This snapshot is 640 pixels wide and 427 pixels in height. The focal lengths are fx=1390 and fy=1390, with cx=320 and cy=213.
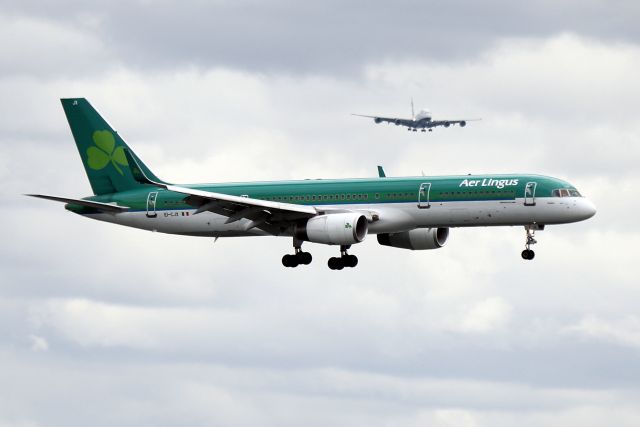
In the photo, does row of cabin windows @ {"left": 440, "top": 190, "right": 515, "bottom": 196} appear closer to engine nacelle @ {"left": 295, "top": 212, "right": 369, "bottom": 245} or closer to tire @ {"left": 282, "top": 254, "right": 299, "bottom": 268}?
engine nacelle @ {"left": 295, "top": 212, "right": 369, "bottom": 245}

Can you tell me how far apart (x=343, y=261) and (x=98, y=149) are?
21.1 m

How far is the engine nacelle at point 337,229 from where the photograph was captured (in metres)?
86.3

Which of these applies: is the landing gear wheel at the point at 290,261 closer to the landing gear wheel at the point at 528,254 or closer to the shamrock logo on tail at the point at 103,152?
the landing gear wheel at the point at 528,254

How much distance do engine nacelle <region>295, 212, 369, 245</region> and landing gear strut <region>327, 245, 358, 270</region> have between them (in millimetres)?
6223

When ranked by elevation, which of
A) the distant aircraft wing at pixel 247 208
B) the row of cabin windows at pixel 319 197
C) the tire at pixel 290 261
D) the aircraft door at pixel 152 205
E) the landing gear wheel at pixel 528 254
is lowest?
the tire at pixel 290 261

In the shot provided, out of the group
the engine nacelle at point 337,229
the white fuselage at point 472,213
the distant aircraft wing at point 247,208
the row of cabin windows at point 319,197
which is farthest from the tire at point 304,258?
the engine nacelle at point 337,229

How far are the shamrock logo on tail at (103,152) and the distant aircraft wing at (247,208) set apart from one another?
1301 cm

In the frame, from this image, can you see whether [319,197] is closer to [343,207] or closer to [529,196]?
[343,207]

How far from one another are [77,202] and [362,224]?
2148 cm

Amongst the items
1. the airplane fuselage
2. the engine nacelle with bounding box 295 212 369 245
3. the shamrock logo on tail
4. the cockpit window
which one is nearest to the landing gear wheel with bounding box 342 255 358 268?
the airplane fuselage

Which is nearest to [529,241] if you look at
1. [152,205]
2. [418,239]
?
[418,239]

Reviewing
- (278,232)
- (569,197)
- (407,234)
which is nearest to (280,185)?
(278,232)

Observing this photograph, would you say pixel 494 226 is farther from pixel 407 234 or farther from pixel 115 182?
pixel 115 182

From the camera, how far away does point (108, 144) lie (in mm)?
102062
